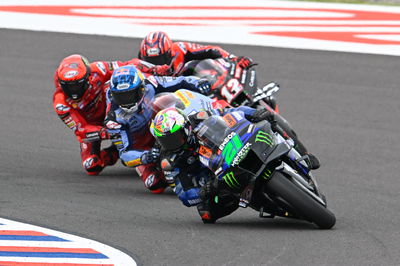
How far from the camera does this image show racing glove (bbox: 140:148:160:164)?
10312 millimetres

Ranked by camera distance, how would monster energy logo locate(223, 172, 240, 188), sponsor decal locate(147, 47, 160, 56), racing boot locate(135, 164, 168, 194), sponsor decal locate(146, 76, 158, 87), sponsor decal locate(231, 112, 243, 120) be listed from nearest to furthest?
monster energy logo locate(223, 172, 240, 188)
sponsor decal locate(231, 112, 243, 120)
racing boot locate(135, 164, 168, 194)
sponsor decal locate(146, 76, 158, 87)
sponsor decal locate(147, 47, 160, 56)

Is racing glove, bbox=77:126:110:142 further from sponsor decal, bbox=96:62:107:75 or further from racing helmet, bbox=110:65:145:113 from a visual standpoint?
racing helmet, bbox=110:65:145:113

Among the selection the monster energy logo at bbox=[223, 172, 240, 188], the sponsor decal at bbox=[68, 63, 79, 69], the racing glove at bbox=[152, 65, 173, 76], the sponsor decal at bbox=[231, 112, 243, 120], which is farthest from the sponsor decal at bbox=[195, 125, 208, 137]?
the sponsor decal at bbox=[68, 63, 79, 69]

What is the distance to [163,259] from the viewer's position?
7.57m

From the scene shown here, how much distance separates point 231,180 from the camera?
8.42 metres

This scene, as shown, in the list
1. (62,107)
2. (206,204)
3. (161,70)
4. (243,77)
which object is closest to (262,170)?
(206,204)

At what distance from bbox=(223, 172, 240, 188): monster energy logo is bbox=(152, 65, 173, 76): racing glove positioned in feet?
11.2

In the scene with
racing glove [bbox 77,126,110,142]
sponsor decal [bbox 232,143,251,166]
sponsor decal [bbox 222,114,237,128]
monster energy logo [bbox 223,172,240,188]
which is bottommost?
racing glove [bbox 77,126,110,142]

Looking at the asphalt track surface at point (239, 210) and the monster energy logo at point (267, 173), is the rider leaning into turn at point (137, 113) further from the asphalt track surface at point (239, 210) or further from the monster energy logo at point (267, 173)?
the monster energy logo at point (267, 173)

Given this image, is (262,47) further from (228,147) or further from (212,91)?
(228,147)

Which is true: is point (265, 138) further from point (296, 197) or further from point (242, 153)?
point (296, 197)

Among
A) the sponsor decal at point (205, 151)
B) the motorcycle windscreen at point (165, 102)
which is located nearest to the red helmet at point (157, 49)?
the motorcycle windscreen at point (165, 102)

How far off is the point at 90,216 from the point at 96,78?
2968 millimetres

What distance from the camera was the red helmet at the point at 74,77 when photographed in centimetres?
1152
